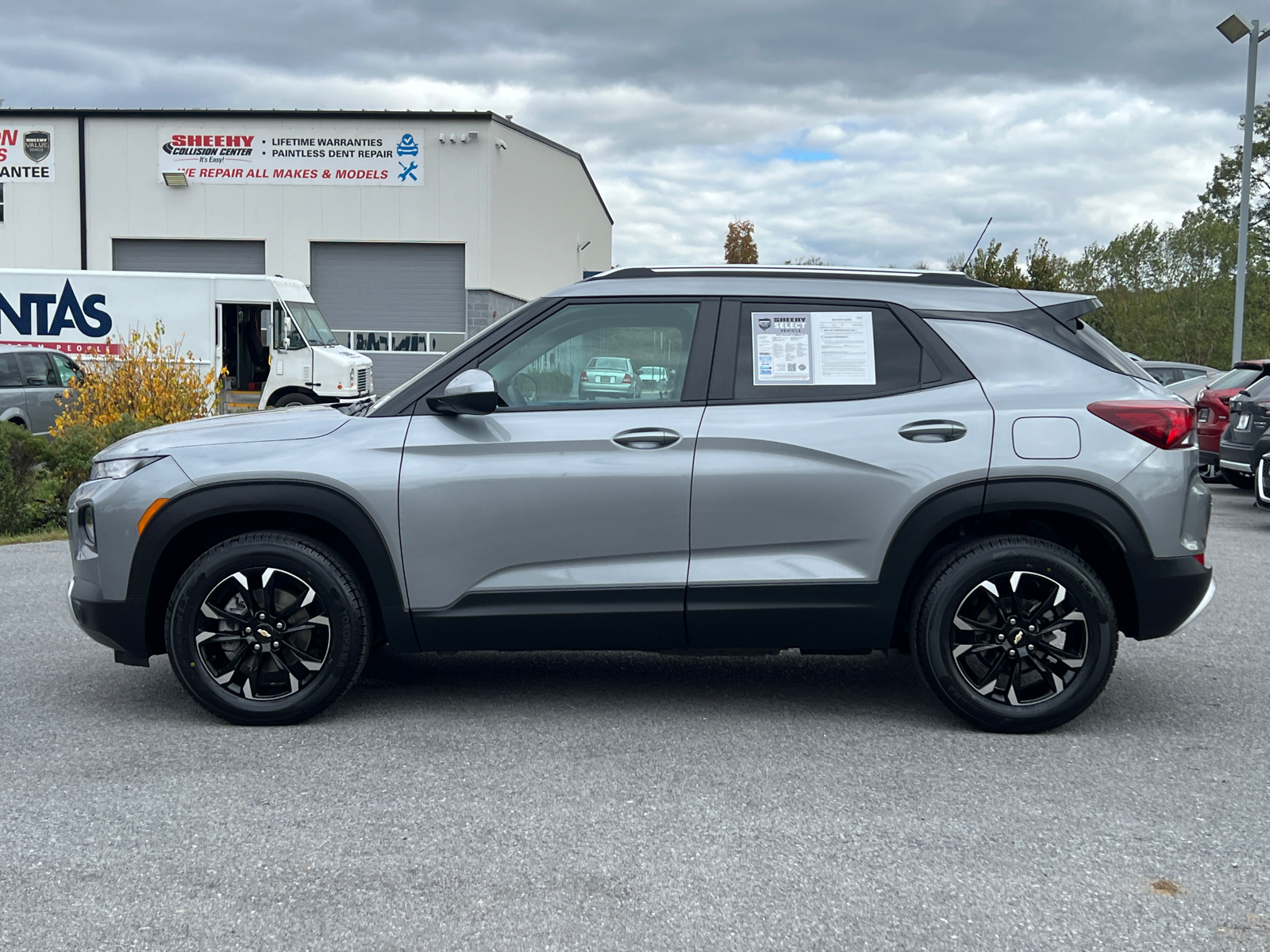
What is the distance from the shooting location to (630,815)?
399 cm

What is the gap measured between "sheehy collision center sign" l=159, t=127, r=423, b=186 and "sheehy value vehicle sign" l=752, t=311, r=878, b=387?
2880 cm

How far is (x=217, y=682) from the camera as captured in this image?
4.88m

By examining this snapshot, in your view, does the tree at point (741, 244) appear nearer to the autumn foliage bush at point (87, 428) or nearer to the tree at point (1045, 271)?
the tree at point (1045, 271)

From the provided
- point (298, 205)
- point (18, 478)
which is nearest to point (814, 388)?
point (18, 478)

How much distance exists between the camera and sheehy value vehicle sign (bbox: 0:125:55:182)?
32688 millimetres

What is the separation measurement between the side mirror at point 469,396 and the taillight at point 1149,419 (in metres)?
2.25

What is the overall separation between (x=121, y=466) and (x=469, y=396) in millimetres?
1417

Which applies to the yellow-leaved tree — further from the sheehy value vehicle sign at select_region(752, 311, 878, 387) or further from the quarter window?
the sheehy value vehicle sign at select_region(752, 311, 878, 387)

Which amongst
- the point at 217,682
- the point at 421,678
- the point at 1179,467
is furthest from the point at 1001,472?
the point at 217,682

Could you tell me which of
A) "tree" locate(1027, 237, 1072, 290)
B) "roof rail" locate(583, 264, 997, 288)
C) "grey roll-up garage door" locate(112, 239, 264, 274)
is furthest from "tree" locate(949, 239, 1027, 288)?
"roof rail" locate(583, 264, 997, 288)

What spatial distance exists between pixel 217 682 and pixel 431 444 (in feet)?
4.04

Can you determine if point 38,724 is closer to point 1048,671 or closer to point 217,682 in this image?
point 217,682

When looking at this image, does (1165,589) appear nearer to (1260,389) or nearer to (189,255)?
(1260,389)

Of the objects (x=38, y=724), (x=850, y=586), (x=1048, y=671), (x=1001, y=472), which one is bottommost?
(x=38, y=724)
